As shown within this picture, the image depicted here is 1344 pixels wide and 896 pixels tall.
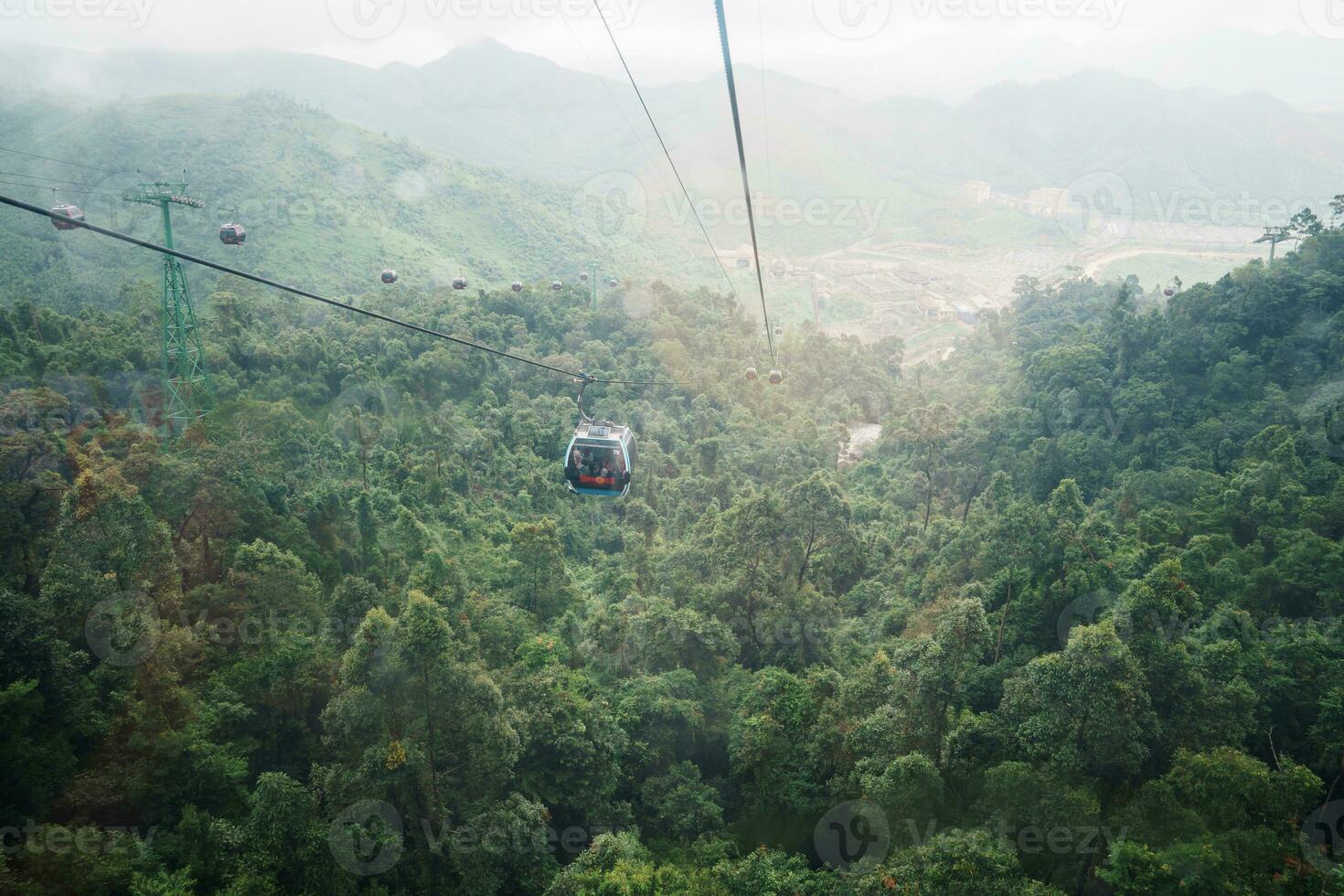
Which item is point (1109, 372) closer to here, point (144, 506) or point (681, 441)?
point (681, 441)

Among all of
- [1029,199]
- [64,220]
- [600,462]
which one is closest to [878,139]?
[1029,199]

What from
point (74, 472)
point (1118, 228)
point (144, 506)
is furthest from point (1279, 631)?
point (1118, 228)

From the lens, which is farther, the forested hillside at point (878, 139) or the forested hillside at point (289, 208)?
the forested hillside at point (878, 139)

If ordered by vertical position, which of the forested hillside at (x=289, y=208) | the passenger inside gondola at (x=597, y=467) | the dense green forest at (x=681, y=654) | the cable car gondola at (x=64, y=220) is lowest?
the dense green forest at (x=681, y=654)

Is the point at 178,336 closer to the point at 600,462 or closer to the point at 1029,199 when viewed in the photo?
the point at 600,462

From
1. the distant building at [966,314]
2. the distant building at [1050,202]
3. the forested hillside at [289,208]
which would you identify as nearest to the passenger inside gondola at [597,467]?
the forested hillside at [289,208]

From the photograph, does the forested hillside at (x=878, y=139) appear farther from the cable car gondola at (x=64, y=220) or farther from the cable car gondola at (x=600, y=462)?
the cable car gondola at (x=600, y=462)

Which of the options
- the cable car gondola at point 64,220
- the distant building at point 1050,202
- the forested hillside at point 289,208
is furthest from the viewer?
the distant building at point 1050,202

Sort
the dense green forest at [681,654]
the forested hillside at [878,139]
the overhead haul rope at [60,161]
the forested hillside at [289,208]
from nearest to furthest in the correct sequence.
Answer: the dense green forest at [681,654] < the forested hillside at [289,208] < the overhead haul rope at [60,161] < the forested hillside at [878,139]
